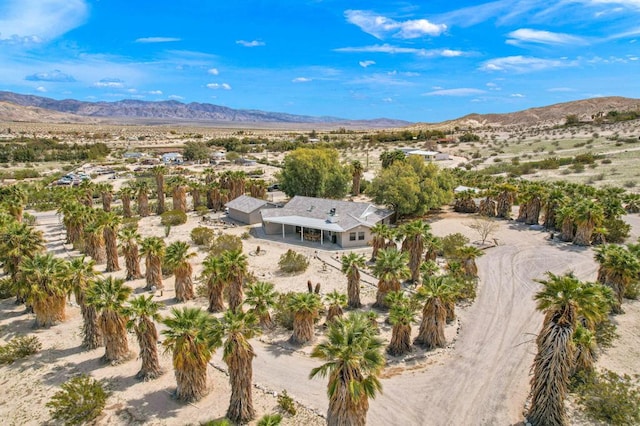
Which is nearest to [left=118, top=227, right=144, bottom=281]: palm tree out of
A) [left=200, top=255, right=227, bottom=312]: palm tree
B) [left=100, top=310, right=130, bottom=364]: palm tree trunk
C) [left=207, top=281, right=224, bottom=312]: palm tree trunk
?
[left=200, top=255, right=227, bottom=312]: palm tree

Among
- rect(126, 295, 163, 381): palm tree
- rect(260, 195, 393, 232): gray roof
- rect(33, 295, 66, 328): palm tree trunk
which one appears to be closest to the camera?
rect(126, 295, 163, 381): palm tree

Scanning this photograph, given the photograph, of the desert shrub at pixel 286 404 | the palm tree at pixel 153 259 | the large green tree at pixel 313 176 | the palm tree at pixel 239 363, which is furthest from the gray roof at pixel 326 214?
the palm tree at pixel 239 363

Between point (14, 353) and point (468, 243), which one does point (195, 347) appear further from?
point (468, 243)

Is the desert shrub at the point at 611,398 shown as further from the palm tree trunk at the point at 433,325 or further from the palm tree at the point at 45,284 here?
the palm tree at the point at 45,284

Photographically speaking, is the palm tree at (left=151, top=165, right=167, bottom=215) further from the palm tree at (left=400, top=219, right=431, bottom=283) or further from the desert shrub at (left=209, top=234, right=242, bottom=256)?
the palm tree at (left=400, top=219, right=431, bottom=283)

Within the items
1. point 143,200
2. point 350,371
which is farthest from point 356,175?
point 350,371

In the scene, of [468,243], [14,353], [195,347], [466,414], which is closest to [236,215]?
[468,243]
